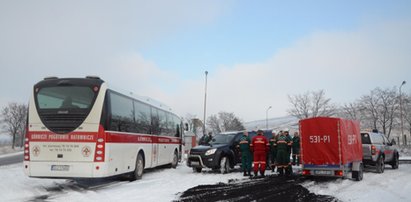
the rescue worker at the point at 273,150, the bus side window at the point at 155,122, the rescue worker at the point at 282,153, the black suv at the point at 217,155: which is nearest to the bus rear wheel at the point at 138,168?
the bus side window at the point at 155,122

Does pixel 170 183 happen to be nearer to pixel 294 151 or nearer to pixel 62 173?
pixel 62 173

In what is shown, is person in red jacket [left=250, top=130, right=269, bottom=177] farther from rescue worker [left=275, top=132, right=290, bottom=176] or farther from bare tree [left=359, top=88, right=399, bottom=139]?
bare tree [left=359, top=88, right=399, bottom=139]

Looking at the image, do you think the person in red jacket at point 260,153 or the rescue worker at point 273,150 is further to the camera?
the rescue worker at point 273,150

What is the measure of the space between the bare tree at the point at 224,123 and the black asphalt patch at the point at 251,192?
78.0 metres

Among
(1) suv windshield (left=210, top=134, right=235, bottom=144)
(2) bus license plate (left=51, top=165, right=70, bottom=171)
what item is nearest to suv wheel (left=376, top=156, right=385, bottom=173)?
(1) suv windshield (left=210, top=134, right=235, bottom=144)

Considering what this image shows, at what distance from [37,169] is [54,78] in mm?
2798

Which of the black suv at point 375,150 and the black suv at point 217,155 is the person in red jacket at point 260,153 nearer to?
the black suv at point 217,155

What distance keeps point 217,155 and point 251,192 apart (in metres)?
5.16

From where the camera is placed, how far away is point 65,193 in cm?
973

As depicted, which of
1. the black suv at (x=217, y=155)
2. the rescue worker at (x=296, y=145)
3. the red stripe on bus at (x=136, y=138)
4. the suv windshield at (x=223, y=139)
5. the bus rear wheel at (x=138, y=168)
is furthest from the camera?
the rescue worker at (x=296, y=145)

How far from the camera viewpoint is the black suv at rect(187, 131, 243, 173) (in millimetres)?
14844

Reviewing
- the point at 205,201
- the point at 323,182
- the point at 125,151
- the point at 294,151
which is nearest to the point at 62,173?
the point at 125,151

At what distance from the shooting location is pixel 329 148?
1226cm

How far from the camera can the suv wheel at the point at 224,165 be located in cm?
1504
